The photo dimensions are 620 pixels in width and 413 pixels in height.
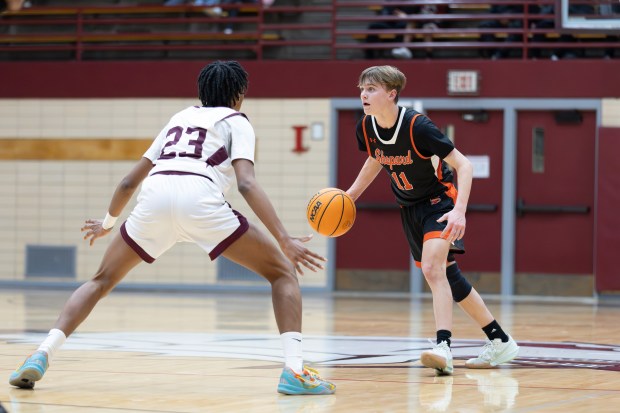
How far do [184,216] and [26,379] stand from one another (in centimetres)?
102

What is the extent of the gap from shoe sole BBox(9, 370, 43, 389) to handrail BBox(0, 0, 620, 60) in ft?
36.0

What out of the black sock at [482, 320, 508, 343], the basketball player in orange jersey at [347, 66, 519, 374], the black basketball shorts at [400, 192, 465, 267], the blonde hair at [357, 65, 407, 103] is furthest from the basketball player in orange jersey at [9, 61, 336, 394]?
the black sock at [482, 320, 508, 343]

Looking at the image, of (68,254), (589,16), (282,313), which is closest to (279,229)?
(282,313)

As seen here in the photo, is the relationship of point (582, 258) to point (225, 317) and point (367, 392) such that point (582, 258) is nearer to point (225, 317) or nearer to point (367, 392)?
point (225, 317)

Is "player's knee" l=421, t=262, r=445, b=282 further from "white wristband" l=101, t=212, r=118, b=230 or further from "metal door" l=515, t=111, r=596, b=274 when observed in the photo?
"metal door" l=515, t=111, r=596, b=274

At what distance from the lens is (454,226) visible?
5.79m

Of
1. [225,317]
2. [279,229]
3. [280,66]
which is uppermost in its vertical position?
[280,66]

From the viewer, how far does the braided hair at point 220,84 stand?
5230 millimetres

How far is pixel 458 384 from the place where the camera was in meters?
5.45

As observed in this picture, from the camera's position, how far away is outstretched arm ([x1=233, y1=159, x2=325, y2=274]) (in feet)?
15.4

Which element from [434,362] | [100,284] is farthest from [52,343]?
[434,362]

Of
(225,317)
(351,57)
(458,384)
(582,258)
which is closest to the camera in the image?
(458,384)

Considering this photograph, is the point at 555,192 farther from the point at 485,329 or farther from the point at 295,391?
the point at 295,391

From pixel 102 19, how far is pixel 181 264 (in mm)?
3999
